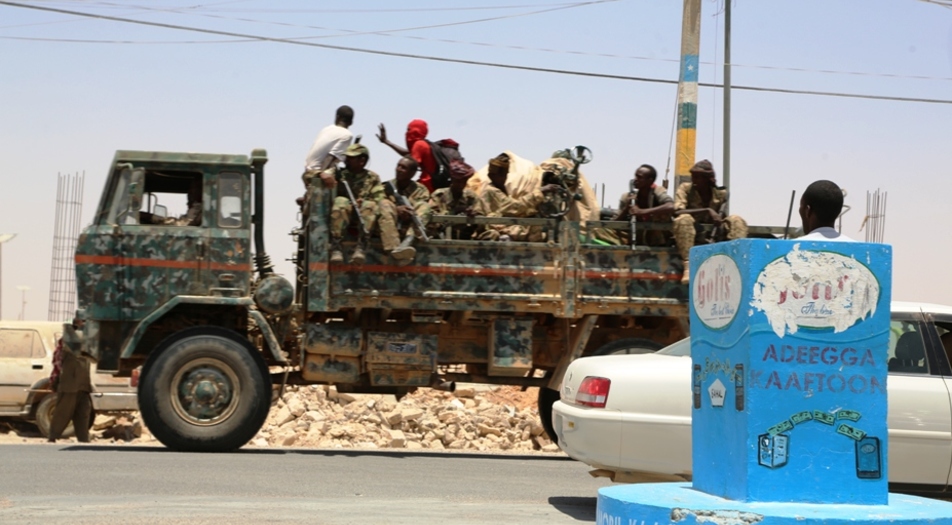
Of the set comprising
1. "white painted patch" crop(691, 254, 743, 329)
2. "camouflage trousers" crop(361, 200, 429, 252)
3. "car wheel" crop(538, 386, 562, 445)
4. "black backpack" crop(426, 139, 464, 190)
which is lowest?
"car wheel" crop(538, 386, 562, 445)

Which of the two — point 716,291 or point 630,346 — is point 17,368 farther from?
point 716,291

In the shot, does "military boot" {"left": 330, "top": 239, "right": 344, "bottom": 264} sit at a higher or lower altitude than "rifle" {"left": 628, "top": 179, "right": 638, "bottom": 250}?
lower

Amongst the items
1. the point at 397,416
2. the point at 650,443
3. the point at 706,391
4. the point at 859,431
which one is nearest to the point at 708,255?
the point at 706,391

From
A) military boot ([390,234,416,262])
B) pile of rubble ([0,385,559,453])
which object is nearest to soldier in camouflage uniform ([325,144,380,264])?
military boot ([390,234,416,262])

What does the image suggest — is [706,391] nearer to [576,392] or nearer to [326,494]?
[576,392]

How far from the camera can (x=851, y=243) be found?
4.58 m

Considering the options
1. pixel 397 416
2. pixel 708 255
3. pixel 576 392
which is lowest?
pixel 397 416

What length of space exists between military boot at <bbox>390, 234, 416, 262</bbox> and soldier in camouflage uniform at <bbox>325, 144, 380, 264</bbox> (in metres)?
0.33

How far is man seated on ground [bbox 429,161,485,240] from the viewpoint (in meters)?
12.1

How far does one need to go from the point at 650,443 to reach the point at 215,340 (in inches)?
206

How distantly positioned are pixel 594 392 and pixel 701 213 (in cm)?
469

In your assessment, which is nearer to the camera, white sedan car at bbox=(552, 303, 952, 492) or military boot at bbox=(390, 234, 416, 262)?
white sedan car at bbox=(552, 303, 952, 492)

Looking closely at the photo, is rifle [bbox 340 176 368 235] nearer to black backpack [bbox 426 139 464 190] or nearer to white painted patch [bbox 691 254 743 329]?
black backpack [bbox 426 139 464 190]

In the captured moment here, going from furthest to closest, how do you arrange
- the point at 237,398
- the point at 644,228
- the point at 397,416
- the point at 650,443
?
the point at 397,416
the point at 644,228
the point at 237,398
the point at 650,443
